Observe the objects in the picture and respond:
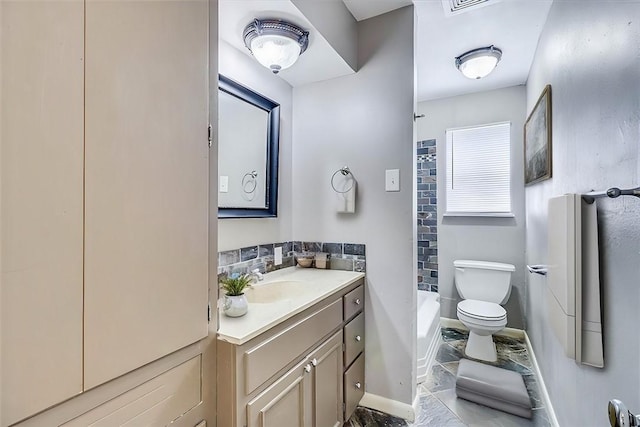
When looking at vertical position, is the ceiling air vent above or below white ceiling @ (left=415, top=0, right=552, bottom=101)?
below

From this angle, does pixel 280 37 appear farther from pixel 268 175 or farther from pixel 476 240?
pixel 476 240

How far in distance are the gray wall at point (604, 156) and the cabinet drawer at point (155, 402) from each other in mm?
1301

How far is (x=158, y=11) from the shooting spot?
0.77m

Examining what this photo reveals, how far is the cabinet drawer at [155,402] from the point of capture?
68 centimetres

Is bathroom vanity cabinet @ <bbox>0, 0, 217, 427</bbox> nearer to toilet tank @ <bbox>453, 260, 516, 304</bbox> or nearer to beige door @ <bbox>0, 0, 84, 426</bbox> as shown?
beige door @ <bbox>0, 0, 84, 426</bbox>

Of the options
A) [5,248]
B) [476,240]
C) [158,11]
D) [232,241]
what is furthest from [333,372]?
[476,240]

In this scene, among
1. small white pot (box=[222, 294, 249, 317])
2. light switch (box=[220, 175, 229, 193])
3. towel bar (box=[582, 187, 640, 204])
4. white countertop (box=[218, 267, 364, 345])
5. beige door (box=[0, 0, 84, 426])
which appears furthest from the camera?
light switch (box=[220, 175, 229, 193])

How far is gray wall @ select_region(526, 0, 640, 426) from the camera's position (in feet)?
2.94

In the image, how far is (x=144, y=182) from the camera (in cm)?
75

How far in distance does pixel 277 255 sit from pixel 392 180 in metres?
0.88

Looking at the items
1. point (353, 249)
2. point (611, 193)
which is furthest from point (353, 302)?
point (611, 193)

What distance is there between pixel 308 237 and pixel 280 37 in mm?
1222

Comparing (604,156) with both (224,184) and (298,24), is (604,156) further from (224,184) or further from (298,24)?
(224,184)

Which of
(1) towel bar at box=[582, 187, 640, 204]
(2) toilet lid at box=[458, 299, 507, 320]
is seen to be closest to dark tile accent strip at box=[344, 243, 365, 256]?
(1) towel bar at box=[582, 187, 640, 204]
